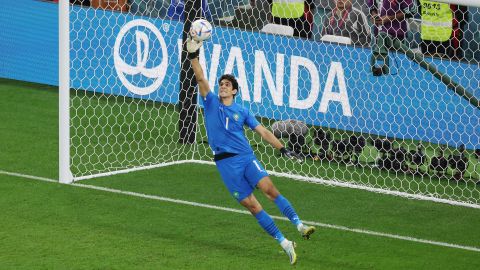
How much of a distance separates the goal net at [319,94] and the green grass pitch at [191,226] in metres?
0.54

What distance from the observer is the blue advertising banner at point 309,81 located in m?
→ 15.2

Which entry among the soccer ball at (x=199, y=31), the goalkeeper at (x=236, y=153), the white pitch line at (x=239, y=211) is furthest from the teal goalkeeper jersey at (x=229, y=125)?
the white pitch line at (x=239, y=211)

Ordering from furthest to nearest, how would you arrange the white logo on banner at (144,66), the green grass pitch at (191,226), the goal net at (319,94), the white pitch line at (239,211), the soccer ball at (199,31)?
1. the white logo on banner at (144,66)
2. the goal net at (319,94)
3. the white pitch line at (239,211)
4. the soccer ball at (199,31)
5. the green grass pitch at (191,226)

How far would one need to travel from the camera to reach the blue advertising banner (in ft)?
50.0

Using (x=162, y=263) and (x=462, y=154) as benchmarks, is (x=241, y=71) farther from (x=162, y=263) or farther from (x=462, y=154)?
(x=162, y=263)

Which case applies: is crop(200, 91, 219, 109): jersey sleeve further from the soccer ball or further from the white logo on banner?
the white logo on banner

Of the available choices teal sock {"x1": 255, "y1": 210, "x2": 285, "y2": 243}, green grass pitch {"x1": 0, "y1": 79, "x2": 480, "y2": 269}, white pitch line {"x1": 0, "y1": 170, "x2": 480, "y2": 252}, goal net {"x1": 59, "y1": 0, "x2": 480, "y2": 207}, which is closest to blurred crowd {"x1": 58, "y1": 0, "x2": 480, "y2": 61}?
goal net {"x1": 59, "y1": 0, "x2": 480, "y2": 207}

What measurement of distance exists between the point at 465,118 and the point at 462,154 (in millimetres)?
1211

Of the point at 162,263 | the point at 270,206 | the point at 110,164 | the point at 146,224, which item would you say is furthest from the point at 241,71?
the point at 162,263

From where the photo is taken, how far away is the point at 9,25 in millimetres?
19469

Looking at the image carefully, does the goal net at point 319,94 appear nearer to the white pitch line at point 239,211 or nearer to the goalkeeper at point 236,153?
the white pitch line at point 239,211

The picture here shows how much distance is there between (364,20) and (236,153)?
17.9 ft

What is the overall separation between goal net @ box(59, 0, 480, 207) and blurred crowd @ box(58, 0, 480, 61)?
0.07ft

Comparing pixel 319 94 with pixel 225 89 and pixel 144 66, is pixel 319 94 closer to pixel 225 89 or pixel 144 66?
pixel 144 66
